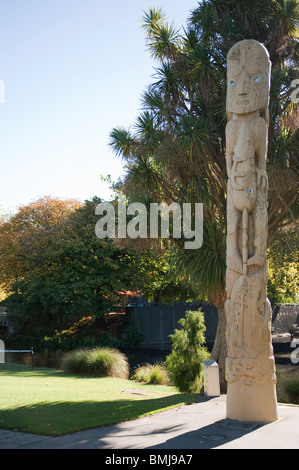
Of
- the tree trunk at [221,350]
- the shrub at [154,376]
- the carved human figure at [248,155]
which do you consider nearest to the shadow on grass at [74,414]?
the carved human figure at [248,155]

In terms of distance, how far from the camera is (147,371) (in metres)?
14.4

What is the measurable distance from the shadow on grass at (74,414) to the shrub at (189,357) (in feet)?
3.36

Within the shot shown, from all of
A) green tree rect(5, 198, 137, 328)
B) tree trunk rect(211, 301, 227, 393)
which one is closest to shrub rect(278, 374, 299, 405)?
tree trunk rect(211, 301, 227, 393)

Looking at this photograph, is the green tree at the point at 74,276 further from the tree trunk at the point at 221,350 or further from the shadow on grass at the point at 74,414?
the shadow on grass at the point at 74,414

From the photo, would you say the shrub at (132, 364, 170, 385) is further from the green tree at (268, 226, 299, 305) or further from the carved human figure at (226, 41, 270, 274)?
the carved human figure at (226, 41, 270, 274)

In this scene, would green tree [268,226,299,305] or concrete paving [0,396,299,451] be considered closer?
concrete paving [0,396,299,451]

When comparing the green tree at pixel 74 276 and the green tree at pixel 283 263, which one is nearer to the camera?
the green tree at pixel 283 263

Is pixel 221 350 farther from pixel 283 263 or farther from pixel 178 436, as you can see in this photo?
pixel 283 263

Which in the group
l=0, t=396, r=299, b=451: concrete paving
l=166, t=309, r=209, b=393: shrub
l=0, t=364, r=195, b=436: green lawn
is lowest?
l=0, t=364, r=195, b=436: green lawn

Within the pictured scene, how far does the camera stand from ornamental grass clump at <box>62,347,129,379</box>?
578 inches

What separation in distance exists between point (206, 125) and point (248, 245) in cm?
541

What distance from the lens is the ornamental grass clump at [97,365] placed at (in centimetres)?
1467

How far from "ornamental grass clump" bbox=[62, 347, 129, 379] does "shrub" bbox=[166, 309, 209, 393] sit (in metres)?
4.19
